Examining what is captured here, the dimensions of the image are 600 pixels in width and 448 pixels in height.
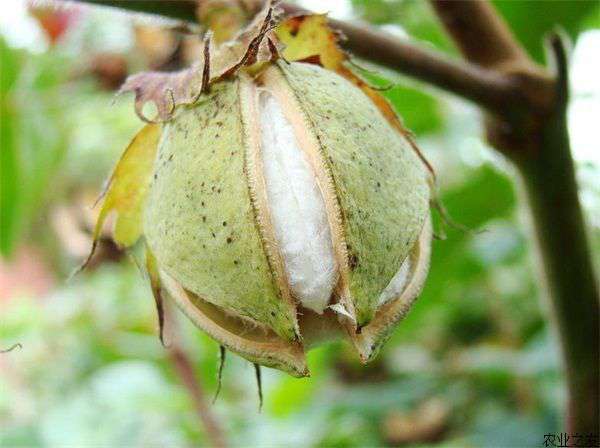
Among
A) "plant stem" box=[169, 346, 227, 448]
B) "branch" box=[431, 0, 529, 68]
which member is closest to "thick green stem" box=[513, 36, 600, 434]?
"branch" box=[431, 0, 529, 68]

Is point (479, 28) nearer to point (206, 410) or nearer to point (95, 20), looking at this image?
point (206, 410)

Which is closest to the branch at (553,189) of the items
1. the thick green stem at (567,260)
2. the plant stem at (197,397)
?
the thick green stem at (567,260)

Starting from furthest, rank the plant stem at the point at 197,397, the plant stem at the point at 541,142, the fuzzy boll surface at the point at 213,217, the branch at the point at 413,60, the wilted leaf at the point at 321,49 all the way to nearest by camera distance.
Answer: the plant stem at the point at 197,397 < the plant stem at the point at 541,142 < the branch at the point at 413,60 < the wilted leaf at the point at 321,49 < the fuzzy boll surface at the point at 213,217

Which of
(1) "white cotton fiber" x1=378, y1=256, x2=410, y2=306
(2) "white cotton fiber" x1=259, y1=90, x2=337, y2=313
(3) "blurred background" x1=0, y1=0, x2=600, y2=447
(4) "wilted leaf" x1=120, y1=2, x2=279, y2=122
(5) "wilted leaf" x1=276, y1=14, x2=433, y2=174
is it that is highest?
(4) "wilted leaf" x1=120, y1=2, x2=279, y2=122

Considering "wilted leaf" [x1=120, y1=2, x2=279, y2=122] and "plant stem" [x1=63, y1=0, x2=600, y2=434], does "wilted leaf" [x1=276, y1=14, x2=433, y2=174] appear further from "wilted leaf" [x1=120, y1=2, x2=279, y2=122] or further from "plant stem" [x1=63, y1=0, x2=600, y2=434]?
"plant stem" [x1=63, y1=0, x2=600, y2=434]

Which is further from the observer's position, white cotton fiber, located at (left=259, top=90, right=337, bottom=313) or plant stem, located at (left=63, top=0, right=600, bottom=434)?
plant stem, located at (left=63, top=0, right=600, bottom=434)

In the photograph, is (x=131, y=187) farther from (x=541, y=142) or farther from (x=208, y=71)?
(x=541, y=142)

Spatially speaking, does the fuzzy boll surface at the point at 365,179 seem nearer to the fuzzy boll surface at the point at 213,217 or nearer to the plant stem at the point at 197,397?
the fuzzy boll surface at the point at 213,217
